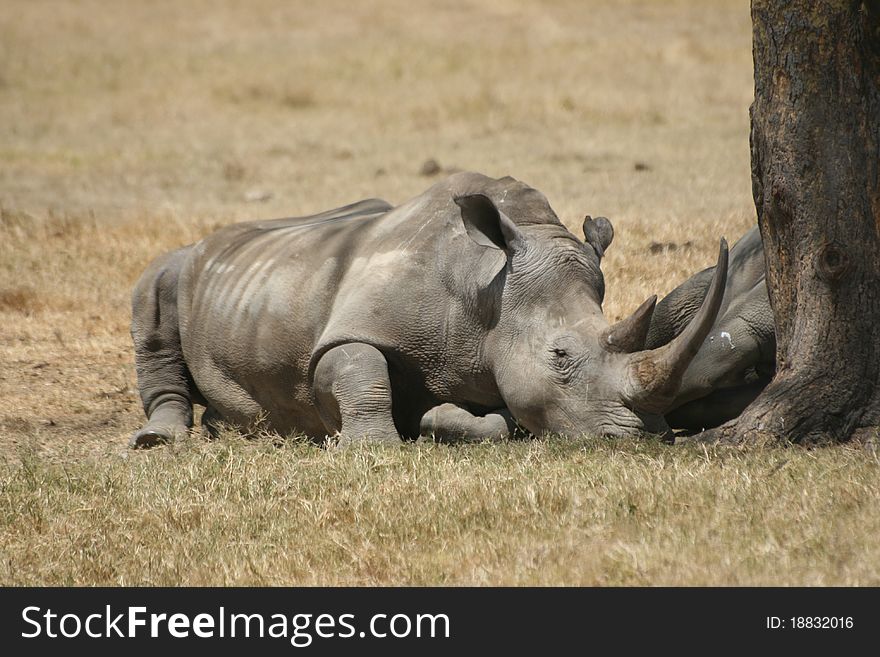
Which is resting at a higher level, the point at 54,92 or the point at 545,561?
the point at 545,561

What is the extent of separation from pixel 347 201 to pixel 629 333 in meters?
8.84

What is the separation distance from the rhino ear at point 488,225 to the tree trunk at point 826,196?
1363 millimetres

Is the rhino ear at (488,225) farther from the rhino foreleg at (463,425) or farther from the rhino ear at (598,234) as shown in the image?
the rhino foreleg at (463,425)

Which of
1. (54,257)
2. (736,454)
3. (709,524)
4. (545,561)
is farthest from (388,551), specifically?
(54,257)

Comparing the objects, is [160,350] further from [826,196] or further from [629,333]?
[826,196]

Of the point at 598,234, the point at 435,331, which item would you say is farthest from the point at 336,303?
the point at 598,234

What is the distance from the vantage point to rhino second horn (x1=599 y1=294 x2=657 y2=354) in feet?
21.2

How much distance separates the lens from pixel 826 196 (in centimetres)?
609

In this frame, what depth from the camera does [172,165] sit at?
713 inches

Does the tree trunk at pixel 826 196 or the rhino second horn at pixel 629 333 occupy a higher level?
the tree trunk at pixel 826 196

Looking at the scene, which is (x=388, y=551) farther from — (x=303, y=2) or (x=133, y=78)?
(x=303, y=2)

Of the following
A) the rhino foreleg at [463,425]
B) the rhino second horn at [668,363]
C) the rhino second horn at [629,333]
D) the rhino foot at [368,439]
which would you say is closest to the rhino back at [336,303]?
the rhino foreleg at [463,425]

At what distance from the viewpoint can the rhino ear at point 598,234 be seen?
24.6 ft
